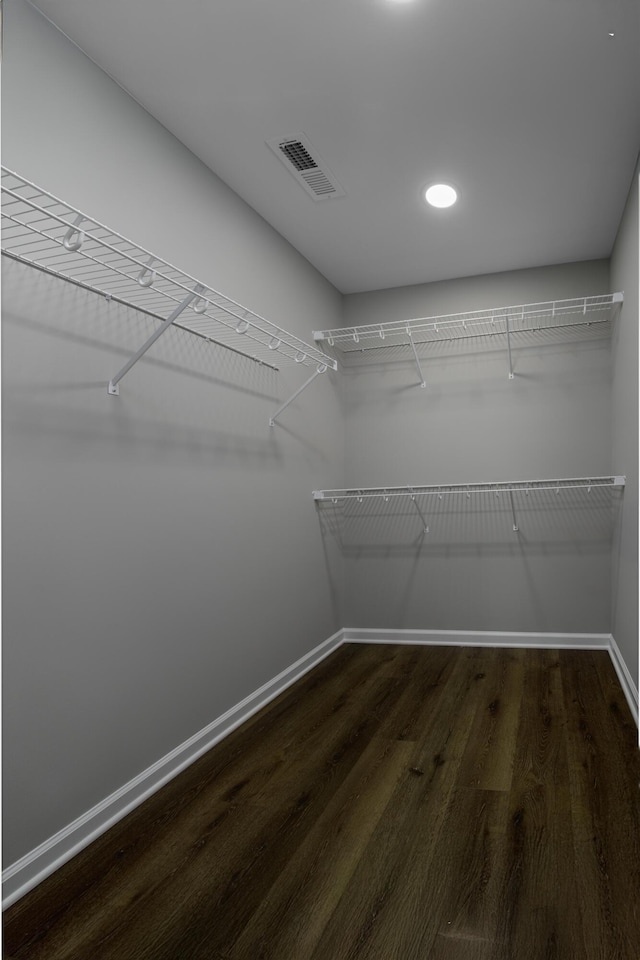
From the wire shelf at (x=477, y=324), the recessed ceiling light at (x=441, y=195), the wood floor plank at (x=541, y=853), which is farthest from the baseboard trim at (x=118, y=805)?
the recessed ceiling light at (x=441, y=195)

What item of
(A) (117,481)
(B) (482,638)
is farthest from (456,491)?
(A) (117,481)

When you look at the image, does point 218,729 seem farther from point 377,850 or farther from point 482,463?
point 482,463

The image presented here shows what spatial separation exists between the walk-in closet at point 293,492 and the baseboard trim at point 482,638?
0.09 feet

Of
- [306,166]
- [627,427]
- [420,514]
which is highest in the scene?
[306,166]

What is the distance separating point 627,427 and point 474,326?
1308 millimetres

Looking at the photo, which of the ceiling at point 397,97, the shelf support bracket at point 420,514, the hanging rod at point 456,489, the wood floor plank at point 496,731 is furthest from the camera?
the shelf support bracket at point 420,514

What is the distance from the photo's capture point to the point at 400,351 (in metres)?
4.33

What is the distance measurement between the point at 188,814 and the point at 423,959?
923 mm

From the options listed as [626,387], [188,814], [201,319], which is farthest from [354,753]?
[626,387]

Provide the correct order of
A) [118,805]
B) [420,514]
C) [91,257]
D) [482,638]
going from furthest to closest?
1. [420,514]
2. [482,638]
3. [118,805]
4. [91,257]

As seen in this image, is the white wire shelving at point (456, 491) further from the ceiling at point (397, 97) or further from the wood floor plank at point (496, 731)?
the ceiling at point (397, 97)

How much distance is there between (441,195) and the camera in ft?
10.2

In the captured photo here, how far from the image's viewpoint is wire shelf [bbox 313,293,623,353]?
3.90 metres

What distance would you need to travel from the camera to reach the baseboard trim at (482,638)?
3.94 metres
